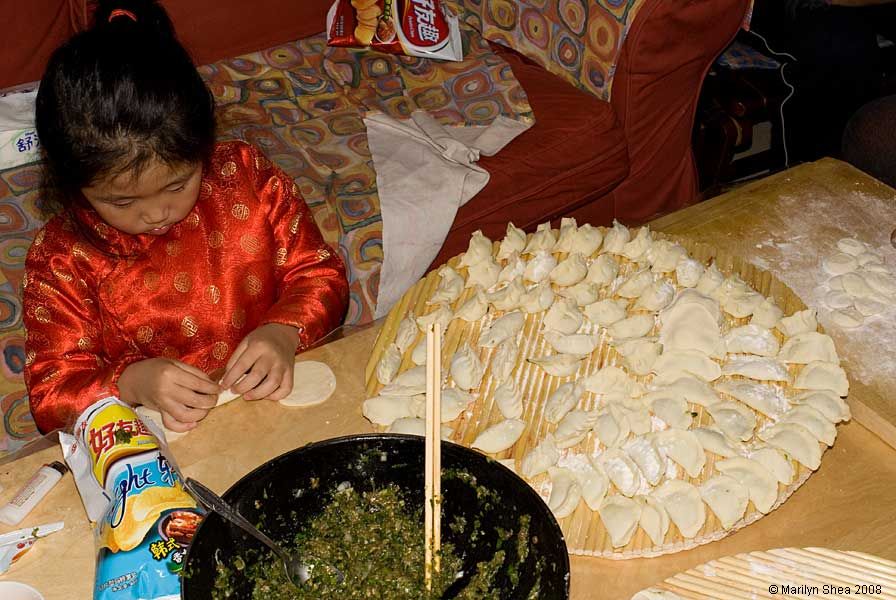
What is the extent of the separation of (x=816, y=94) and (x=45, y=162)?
6.96ft

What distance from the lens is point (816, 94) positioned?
246 centimetres

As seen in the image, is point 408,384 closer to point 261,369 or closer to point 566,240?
point 261,369

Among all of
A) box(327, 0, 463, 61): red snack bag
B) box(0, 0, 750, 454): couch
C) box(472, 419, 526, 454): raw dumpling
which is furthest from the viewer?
box(327, 0, 463, 61): red snack bag

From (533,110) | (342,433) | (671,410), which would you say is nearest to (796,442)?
(671,410)

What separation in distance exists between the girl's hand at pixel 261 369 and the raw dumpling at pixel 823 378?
2.22 feet

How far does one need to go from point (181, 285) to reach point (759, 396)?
0.93 metres

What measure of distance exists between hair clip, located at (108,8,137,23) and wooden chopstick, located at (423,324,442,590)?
2.17ft

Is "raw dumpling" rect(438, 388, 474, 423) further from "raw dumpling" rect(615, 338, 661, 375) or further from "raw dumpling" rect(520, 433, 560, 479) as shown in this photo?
"raw dumpling" rect(615, 338, 661, 375)

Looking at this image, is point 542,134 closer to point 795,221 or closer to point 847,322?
point 795,221

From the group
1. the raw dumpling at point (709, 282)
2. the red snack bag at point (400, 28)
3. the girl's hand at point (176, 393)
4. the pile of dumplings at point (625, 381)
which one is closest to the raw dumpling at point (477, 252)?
the pile of dumplings at point (625, 381)

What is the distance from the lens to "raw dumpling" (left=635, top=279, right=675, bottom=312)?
1201 millimetres

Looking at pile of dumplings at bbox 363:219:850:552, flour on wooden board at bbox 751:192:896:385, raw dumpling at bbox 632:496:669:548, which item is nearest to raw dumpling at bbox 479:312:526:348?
pile of dumplings at bbox 363:219:850:552

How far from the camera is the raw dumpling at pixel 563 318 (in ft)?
3.86

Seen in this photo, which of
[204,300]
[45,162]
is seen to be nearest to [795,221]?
Answer: [204,300]
